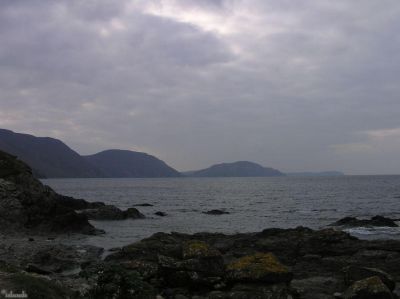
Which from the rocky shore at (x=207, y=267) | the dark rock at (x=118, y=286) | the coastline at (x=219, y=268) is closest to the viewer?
the dark rock at (x=118, y=286)

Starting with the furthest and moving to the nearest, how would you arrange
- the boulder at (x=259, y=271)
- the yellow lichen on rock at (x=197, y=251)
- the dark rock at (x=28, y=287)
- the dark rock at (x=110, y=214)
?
the dark rock at (x=110, y=214) → the yellow lichen on rock at (x=197, y=251) → the boulder at (x=259, y=271) → the dark rock at (x=28, y=287)

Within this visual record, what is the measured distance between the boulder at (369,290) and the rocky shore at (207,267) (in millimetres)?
29

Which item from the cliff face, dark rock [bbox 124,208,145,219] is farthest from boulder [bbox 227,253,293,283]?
dark rock [bbox 124,208,145,219]

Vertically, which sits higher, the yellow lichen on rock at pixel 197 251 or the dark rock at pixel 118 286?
the dark rock at pixel 118 286

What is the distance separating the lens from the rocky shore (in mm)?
10945

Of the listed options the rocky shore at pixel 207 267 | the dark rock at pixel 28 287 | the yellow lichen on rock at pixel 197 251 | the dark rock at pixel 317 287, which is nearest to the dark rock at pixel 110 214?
the rocky shore at pixel 207 267

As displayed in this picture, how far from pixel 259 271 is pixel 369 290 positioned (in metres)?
3.53

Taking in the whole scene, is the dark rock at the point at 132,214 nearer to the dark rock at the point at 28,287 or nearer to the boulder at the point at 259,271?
the boulder at the point at 259,271

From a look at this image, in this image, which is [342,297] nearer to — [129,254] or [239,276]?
[239,276]

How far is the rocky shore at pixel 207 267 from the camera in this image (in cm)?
1095

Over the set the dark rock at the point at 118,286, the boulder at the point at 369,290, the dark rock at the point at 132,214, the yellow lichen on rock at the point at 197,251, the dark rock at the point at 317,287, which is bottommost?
the dark rock at the point at 132,214

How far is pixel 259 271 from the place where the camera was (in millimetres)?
15641

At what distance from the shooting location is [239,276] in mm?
15812

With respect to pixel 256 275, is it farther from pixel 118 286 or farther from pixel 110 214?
pixel 110 214
